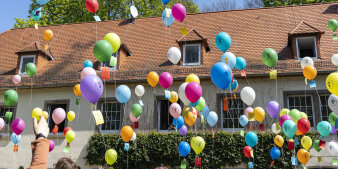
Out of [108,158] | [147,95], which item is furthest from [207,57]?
[108,158]

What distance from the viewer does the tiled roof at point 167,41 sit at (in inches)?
509

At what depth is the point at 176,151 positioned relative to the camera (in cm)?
1172

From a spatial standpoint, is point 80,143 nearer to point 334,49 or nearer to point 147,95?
point 147,95

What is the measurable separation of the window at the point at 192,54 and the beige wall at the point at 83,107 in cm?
117

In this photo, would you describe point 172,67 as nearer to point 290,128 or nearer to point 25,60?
point 290,128

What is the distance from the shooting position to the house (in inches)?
471

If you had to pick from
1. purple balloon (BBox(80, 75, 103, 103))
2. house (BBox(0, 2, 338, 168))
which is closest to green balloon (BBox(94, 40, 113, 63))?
purple balloon (BBox(80, 75, 103, 103))

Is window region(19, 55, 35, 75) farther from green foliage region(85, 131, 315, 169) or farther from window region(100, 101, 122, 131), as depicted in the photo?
green foliage region(85, 131, 315, 169)

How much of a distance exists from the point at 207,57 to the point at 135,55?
3.45m

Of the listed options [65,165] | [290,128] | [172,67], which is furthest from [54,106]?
[65,165]

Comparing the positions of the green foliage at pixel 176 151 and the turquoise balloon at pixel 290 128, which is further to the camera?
the green foliage at pixel 176 151

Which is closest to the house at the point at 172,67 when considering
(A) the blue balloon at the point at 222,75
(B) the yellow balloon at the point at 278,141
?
(B) the yellow balloon at the point at 278,141

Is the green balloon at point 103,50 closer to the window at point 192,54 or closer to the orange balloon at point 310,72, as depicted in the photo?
the orange balloon at point 310,72

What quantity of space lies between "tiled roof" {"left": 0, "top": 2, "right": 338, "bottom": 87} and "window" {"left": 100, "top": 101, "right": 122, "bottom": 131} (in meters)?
1.26
